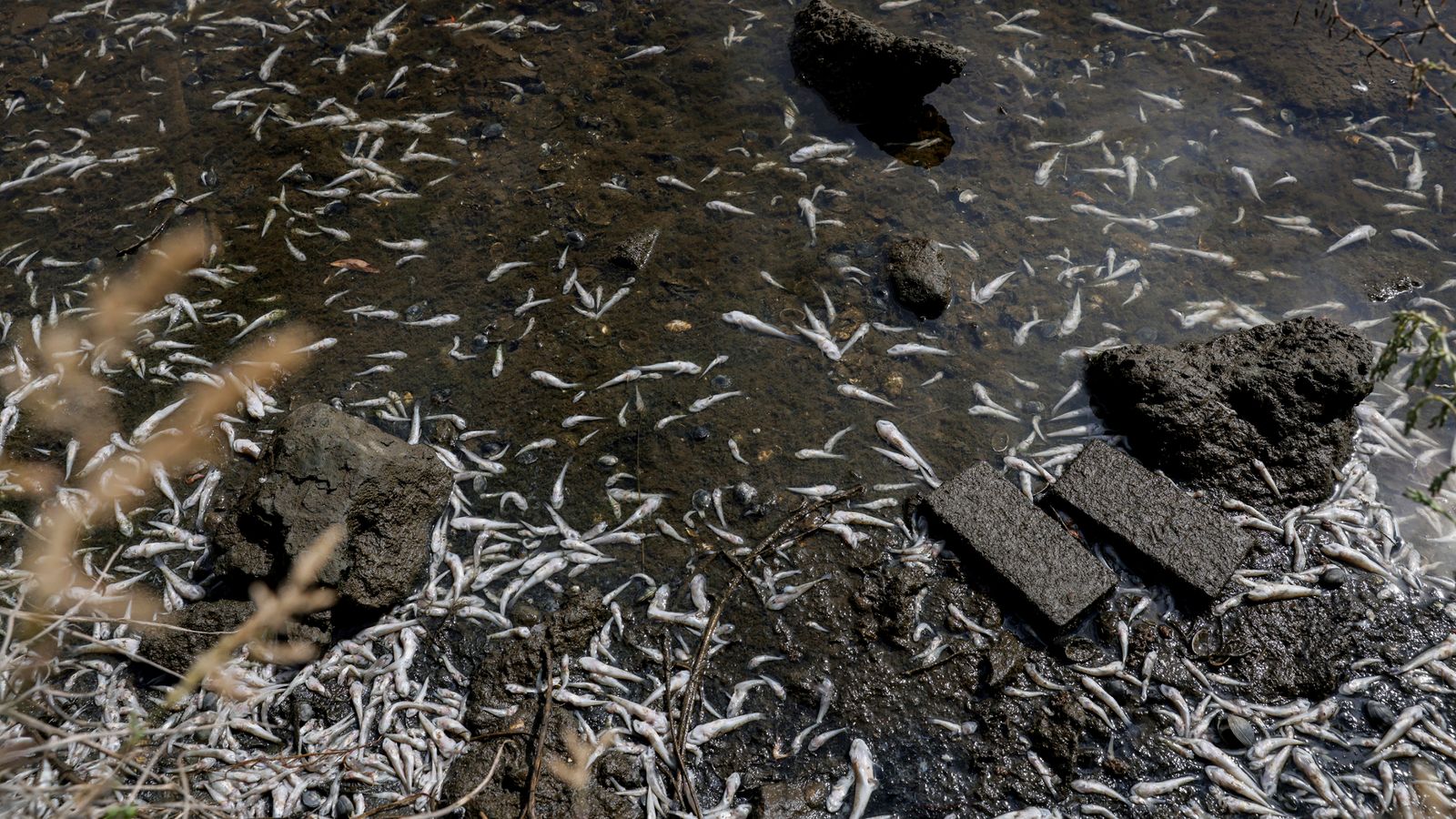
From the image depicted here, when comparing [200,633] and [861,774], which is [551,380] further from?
[861,774]

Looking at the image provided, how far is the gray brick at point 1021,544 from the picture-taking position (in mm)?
4520

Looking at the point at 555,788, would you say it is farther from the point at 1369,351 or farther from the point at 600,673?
the point at 1369,351

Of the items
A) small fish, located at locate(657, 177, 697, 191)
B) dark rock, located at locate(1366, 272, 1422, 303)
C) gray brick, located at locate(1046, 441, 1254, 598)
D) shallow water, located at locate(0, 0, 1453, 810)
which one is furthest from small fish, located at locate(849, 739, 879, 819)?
dark rock, located at locate(1366, 272, 1422, 303)

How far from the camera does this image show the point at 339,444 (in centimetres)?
457

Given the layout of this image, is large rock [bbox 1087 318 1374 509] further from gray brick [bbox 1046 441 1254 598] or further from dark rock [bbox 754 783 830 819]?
dark rock [bbox 754 783 830 819]

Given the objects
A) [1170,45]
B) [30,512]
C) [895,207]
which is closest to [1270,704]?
[895,207]

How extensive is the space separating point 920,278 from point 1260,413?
2.14 metres

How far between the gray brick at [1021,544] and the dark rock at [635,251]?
2612mm

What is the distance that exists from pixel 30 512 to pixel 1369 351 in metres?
7.81

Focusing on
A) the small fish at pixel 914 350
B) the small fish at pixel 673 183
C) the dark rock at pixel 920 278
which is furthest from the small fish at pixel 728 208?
the small fish at pixel 914 350

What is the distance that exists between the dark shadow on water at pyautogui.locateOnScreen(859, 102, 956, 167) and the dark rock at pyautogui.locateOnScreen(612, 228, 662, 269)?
81.3 inches

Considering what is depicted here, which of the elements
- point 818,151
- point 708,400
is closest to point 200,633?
point 708,400

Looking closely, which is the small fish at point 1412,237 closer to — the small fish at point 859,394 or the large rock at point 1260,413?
the large rock at point 1260,413

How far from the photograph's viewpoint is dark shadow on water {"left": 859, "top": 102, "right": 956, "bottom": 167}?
6.88 m
